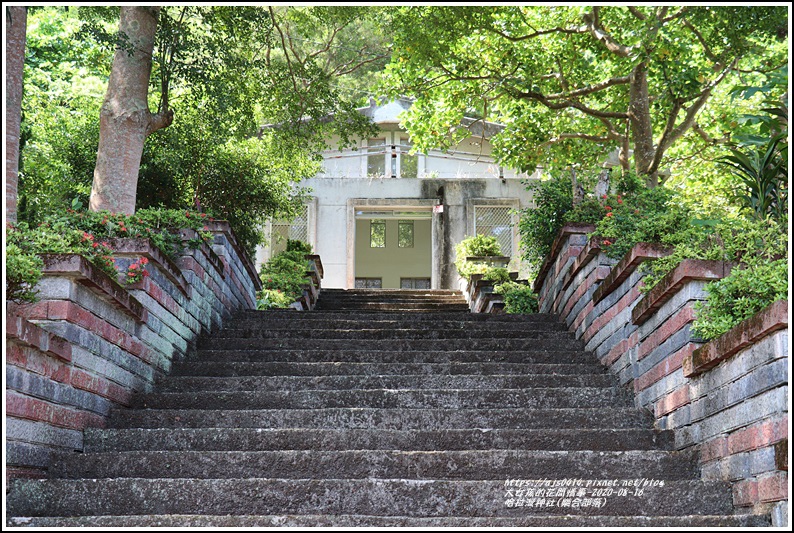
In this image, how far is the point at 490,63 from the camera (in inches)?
493

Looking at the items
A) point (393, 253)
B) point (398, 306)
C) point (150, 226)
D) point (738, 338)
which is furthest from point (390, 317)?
point (393, 253)

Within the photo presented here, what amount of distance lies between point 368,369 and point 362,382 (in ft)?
1.12

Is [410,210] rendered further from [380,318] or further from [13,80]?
[13,80]

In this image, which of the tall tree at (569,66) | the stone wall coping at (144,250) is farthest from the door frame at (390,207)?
the stone wall coping at (144,250)

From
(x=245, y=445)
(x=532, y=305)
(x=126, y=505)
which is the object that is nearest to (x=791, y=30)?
(x=245, y=445)

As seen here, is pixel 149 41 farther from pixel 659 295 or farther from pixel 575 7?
pixel 575 7

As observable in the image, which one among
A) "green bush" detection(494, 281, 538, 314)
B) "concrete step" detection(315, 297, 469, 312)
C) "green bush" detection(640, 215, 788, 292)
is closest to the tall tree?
"green bush" detection(494, 281, 538, 314)

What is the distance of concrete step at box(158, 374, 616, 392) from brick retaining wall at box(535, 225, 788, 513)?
2.04 feet

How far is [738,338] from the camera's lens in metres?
3.97

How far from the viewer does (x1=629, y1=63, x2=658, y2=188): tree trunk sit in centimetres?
1152

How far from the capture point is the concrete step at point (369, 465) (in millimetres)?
4605

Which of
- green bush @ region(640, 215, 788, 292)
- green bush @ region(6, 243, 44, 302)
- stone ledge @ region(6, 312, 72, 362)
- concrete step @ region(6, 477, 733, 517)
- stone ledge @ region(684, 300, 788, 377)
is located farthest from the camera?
green bush @ region(640, 215, 788, 292)

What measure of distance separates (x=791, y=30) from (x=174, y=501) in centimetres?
388

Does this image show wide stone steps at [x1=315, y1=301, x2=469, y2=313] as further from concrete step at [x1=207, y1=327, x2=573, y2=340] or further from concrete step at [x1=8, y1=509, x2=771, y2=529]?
concrete step at [x1=8, y1=509, x2=771, y2=529]
